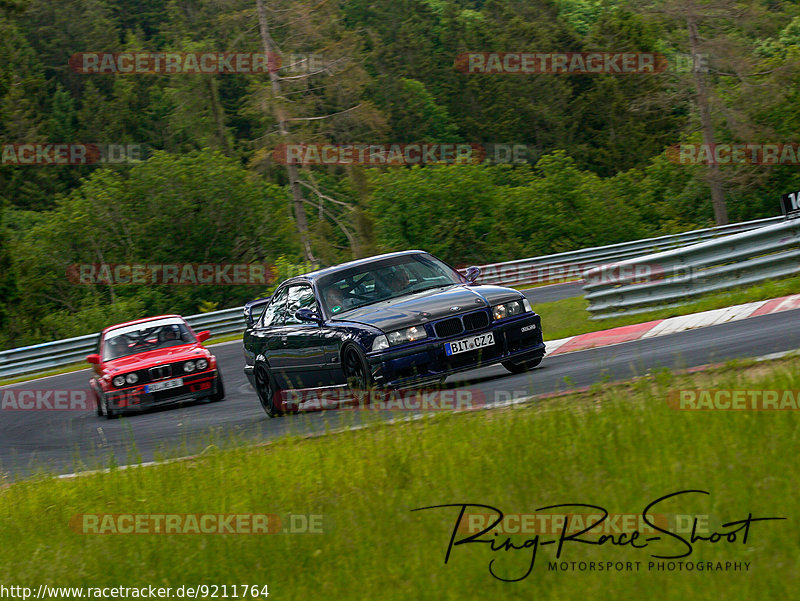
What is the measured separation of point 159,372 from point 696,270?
24.6 ft

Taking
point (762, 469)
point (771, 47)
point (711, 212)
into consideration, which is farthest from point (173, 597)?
point (771, 47)

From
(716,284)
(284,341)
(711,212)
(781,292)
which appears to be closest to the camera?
(284,341)

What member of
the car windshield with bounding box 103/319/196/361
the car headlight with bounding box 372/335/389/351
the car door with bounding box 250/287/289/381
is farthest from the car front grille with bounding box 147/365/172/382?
the car headlight with bounding box 372/335/389/351

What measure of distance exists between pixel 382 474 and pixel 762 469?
7.25ft

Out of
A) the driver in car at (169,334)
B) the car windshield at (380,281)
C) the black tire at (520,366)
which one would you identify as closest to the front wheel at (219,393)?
the driver in car at (169,334)

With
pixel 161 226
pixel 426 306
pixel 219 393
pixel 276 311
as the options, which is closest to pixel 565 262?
pixel 219 393

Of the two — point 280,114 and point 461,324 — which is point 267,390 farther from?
point 280,114

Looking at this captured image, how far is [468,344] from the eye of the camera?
9.48m

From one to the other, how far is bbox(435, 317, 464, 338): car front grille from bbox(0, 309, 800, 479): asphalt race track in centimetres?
60

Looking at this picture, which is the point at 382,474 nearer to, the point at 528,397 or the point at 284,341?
the point at 528,397

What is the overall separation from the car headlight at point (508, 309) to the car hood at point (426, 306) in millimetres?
52

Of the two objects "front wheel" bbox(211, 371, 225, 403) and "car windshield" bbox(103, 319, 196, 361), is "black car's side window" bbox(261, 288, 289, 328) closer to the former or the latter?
"front wheel" bbox(211, 371, 225, 403)

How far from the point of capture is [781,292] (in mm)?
12273

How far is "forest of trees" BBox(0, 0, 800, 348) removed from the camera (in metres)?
31.9
